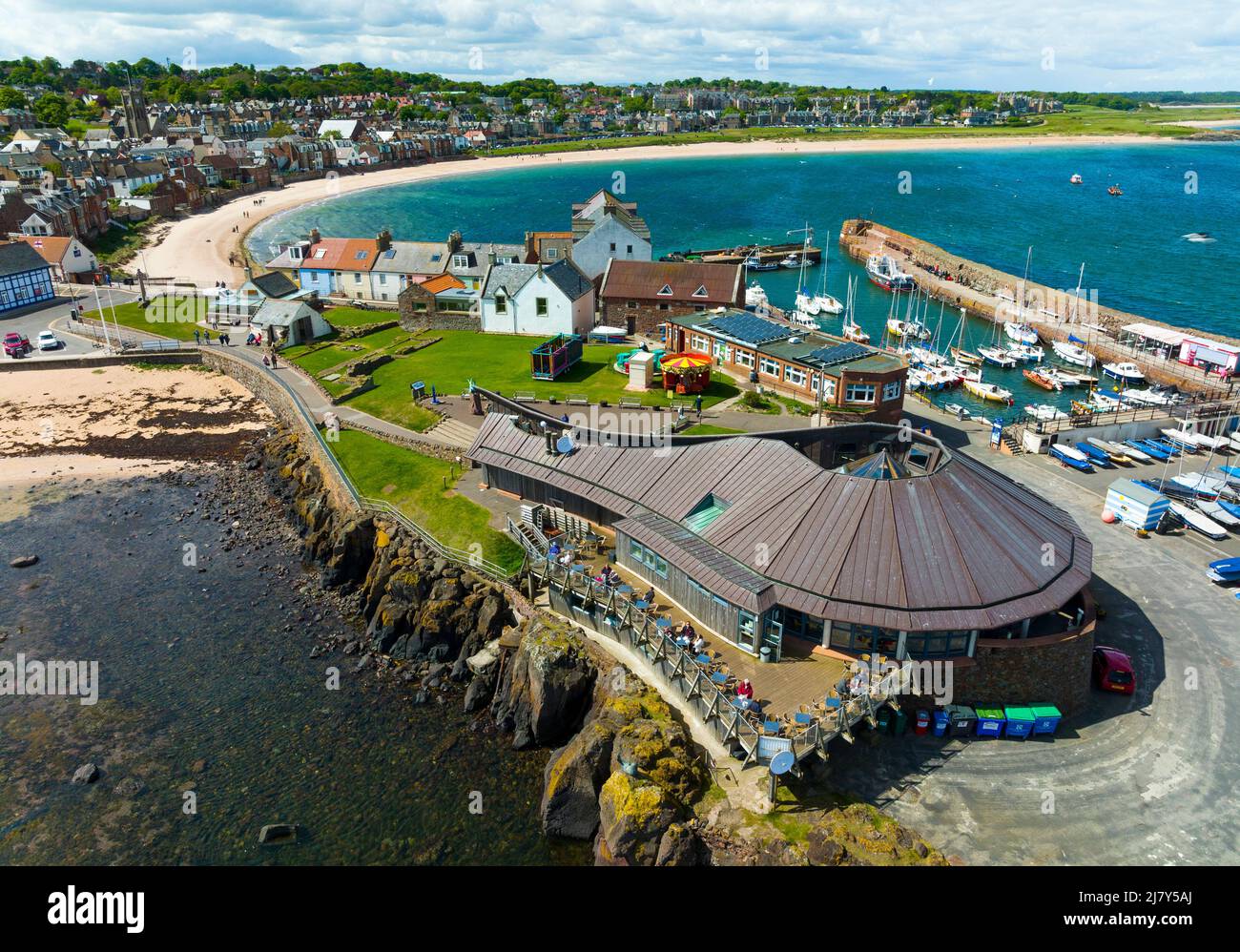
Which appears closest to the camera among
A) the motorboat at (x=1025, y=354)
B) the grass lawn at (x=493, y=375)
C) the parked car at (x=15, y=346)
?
the grass lawn at (x=493, y=375)

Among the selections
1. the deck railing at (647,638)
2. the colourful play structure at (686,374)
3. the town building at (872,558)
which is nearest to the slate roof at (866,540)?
the town building at (872,558)

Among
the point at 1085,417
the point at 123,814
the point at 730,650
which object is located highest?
the point at 1085,417

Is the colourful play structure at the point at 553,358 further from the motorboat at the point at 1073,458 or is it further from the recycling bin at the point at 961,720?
the recycling bin at the point at 961,720

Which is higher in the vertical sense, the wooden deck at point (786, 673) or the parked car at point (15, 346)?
the parked car at point (15, 346)

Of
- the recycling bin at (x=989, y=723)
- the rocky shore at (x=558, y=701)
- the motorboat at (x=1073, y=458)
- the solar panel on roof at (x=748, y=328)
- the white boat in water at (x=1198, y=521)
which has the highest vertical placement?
the solar panel on roof at (x=748, y=328)

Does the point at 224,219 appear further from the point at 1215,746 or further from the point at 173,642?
the point at 1215,746

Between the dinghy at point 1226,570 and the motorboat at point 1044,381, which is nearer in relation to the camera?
the dinghy at point 1226,570

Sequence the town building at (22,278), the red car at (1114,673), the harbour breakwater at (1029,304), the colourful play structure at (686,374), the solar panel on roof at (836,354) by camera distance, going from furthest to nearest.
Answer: the town building at (22,278) < the harbour breakwater at (1029,304) < the colourful play structure at (686,374) < the solar panel on roof at (836,354) < the red car at (1114,673)
